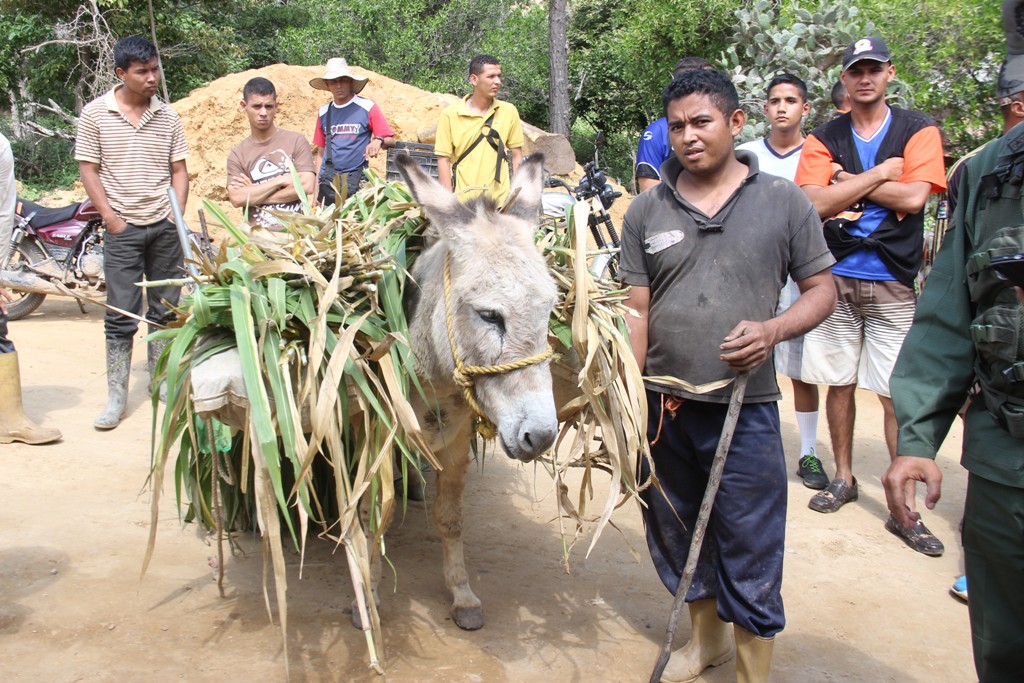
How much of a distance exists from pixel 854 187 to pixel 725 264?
83.1 inches

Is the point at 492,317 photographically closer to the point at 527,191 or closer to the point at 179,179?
the point at 527,191

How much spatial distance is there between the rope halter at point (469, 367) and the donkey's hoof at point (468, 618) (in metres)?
1.03

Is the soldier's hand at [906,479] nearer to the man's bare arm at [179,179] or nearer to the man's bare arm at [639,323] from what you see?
the man's bare arm at [639,323]

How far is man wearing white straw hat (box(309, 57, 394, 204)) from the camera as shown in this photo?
7.24 m

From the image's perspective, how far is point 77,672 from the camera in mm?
3262

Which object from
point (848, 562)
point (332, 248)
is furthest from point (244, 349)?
point (848, 562)

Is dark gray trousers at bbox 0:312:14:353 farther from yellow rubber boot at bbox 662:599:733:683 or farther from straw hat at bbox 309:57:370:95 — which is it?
yellow rubber boot at bbox 662:599:733:683

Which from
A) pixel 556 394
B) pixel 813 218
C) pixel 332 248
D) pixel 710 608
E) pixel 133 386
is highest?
pixel 813 218

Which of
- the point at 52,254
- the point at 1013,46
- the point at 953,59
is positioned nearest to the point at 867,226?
the point at 1013,46

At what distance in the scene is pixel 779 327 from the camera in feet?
9.99

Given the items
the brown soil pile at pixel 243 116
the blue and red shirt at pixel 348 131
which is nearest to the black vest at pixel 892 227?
the blue and red shirt at pixel 348 131

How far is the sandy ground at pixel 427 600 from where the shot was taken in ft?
11.4

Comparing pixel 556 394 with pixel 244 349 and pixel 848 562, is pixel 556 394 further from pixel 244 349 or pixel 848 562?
pixel 848 562

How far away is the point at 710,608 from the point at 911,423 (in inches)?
55.3
